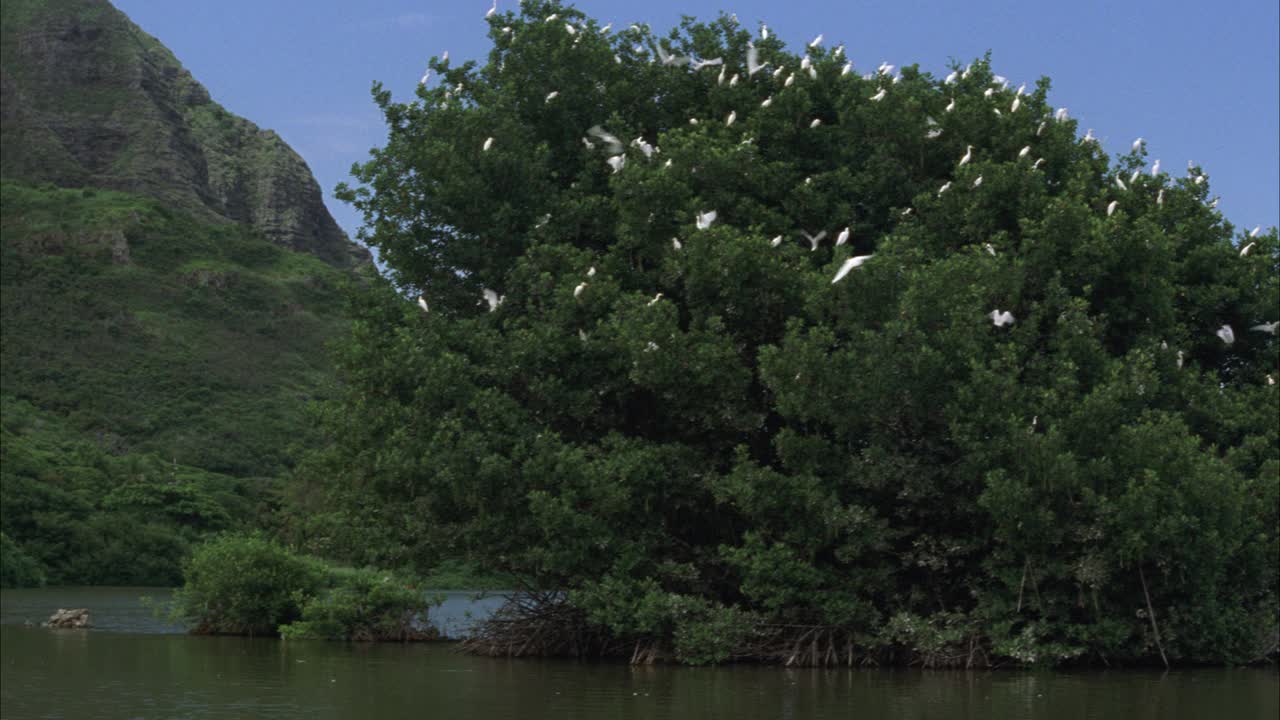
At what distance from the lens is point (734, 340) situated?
20.8 metres

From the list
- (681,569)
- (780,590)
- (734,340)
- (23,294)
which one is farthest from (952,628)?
(23,294)

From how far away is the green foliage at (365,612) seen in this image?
88.2ft

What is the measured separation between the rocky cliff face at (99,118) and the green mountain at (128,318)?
0.26m

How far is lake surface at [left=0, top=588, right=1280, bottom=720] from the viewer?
1455 centimetres

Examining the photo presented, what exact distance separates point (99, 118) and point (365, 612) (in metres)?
153

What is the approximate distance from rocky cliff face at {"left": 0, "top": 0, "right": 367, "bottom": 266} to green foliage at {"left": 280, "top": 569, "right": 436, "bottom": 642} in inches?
5156

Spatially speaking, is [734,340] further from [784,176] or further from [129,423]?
[129,423]

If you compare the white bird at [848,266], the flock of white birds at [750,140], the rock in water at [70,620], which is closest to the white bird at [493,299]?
the flock of white birds at [750,140]

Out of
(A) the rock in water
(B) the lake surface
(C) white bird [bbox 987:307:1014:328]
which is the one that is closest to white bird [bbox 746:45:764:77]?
(C) white bird [bbox 987:307:1014:328]

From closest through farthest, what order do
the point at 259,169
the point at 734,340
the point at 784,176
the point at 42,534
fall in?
the point at 734,340
the point at 784,176
the point at 42,534
the point at 259,169

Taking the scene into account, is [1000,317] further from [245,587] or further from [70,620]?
[70,620]

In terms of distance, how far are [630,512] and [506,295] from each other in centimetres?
447

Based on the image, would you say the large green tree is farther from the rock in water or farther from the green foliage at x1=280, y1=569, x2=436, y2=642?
the rock in water

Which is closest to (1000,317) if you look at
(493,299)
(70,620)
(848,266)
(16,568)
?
(848,266)
